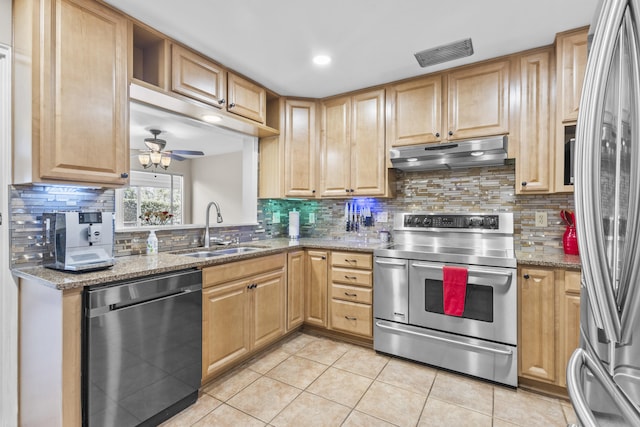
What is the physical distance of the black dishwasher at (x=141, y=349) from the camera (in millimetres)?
1543

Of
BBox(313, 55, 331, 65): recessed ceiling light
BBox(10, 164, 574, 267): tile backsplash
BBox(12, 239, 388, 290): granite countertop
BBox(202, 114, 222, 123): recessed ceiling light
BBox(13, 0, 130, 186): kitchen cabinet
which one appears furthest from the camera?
BBox(202, 114, 222, 123): recessed ceiling light

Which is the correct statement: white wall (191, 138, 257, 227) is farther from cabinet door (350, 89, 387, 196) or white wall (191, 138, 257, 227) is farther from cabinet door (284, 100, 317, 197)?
cabinet door (350, 89, 387, 196)

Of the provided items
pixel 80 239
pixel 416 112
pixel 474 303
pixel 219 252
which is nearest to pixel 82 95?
pixel 80 239

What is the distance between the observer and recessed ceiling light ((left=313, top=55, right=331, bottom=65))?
8.32 feet

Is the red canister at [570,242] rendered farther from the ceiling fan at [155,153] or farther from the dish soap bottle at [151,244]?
the ceiling fan at [155,153]

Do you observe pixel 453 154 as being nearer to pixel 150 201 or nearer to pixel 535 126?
pixel 535 126

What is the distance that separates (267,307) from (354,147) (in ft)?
5.62

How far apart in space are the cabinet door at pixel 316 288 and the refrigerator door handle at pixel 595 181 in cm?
247

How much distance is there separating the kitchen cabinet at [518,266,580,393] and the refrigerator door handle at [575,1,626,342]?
5.98ft

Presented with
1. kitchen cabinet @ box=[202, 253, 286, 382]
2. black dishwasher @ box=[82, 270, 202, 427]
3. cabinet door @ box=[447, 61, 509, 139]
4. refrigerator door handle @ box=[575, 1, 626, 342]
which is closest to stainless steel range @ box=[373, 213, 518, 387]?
cabinet door @ box=[447, 61, 509, 139]

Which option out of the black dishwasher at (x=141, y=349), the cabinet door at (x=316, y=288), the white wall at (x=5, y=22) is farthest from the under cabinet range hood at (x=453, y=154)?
the white wall at (x=5, y=22)

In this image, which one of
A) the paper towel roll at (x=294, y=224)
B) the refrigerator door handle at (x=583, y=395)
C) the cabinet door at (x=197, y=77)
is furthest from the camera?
the paper towel roll at (x=294, y=224)

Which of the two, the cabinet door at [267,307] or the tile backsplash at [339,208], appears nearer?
the tile backsplash at [339,208]

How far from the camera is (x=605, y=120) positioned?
0.60 m
